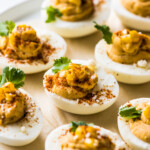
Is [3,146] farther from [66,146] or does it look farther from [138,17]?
[138,17]

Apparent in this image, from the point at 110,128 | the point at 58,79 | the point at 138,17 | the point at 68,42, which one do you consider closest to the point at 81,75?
the point at 58,79

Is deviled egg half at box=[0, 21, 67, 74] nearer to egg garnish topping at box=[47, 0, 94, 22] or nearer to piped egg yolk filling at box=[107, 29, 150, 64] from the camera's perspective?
egg garnish topping at box=[47, 0, 94, 22]

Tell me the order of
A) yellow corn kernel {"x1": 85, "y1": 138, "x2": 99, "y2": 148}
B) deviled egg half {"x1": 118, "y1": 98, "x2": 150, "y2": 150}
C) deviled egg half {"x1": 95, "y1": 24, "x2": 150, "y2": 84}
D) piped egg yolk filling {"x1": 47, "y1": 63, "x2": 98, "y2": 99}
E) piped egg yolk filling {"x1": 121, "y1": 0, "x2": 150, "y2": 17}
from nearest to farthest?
yellow corn kernel {"x1": 85, "y1": 138, "x2": 99, "y2": 148}, deviled egg half {"x1": 118, "y1": 98, "x2": 150, "y2": 150}, piped egg yolk filling {"x1": 47, "y1": 63, "x2": 98, "y2": 99}, deviled egg half {"x1": 95, "y1": 24, "x2": 150, "y2": 84}, piped egg yolk filling {"x1": 121, "y1": 0, "x2": 150, "y2": 17}

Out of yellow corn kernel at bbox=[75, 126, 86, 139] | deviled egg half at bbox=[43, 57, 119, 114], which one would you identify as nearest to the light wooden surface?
deviled egg half at bbox=[43, 57, 119, 114]

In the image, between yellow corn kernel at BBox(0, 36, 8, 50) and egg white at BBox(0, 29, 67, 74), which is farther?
yellow corn kernel at BBox(0, 36, 8, 50)

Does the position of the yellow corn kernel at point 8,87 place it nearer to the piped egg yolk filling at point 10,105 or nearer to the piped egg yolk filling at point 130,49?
the piped egg yolk filling at point 10,105

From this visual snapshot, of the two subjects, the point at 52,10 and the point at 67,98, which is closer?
the point at 67,98
